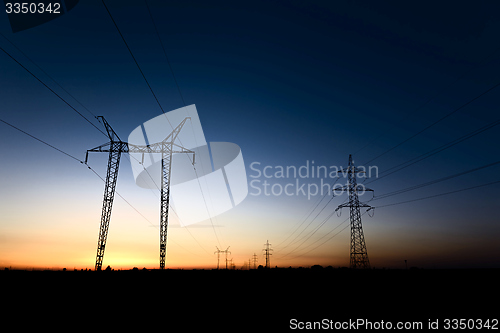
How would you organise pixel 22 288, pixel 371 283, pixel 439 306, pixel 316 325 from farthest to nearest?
pixel 371 283
pixel 22 288
pixel 439 306
pixel 316 325

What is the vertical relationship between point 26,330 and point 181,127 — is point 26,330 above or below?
below

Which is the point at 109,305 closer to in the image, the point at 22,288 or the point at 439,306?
the point at 22,288

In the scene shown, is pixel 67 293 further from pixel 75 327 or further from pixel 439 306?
pixel 439 306

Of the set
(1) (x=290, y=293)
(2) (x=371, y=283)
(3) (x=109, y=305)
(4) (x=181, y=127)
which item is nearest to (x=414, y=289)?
(2) (x=371, y=283)

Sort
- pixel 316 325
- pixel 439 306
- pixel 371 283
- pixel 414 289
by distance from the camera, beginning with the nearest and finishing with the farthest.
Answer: pixel 316 325 < pixel 439 306 < pixel 414 289 < pixel 371 283

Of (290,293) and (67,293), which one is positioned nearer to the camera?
(67,293)

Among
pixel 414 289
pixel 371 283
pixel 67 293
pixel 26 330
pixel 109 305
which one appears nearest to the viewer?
pixel 26 330

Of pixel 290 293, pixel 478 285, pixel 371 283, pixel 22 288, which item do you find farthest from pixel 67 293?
pixel 478 285

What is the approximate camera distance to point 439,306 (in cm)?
1579

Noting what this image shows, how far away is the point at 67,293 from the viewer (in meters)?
17.2

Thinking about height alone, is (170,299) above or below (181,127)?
below

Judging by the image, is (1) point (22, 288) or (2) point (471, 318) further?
(1) point (22, 288)

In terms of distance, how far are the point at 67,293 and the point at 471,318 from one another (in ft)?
72.2

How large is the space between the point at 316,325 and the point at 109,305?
10.3 meters
